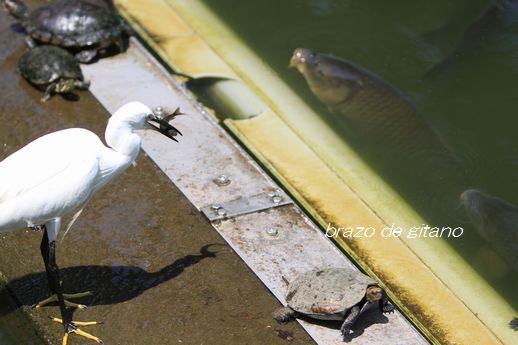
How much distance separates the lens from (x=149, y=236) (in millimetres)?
5336

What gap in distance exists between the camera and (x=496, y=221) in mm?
5898

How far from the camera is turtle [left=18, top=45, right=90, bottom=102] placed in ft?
21.5

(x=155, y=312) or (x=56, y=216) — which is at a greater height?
(x=56, y=216)

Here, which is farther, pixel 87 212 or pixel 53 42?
pixel 53 42

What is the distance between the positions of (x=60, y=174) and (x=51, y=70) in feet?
7.67

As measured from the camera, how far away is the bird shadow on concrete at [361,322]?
15.5ft

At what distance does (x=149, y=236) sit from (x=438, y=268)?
6.42 ft

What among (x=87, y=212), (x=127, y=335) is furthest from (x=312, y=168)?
(x=127, y=335)

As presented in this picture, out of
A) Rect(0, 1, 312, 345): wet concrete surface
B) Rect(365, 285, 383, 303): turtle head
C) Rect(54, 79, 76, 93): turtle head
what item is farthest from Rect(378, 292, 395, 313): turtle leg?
Rect(54, 79, 76, 93): turtle head

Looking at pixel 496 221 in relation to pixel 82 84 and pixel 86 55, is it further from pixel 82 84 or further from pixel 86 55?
pixel 86 55

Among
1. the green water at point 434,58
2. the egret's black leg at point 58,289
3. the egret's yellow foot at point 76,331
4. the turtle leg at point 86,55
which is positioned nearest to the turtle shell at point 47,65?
the turtle leg at point 86,55

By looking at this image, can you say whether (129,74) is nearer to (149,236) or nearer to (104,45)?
(104,45)

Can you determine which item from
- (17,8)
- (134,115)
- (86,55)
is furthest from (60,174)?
(17,8)

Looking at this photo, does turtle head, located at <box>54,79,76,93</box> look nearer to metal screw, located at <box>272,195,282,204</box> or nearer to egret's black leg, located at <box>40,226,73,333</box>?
metal screw, located at <box>272,195,282,204</box>
